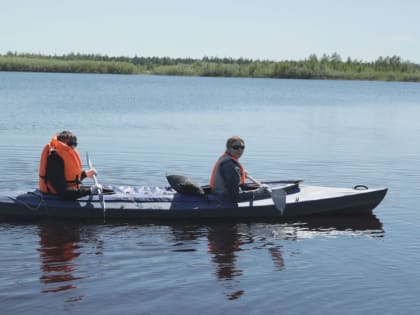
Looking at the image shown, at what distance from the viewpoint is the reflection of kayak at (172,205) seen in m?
11.0

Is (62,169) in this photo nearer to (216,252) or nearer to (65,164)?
(65,164)

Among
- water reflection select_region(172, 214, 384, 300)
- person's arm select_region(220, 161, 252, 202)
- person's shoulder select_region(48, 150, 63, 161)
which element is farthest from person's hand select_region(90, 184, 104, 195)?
person's arm select_region(220, 161, 252, 202)

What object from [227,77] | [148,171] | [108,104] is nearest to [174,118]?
[108,104]

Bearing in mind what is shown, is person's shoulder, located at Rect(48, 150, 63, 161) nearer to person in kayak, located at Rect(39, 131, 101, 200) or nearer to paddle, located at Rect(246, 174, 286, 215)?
person in kayak, located at Rect(39, 131, 101, 200)

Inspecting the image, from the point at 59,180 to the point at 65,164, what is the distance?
0.86ft

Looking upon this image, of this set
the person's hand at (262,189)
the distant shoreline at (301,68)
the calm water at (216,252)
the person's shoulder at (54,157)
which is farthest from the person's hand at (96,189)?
the distant shoreline at (301,68)

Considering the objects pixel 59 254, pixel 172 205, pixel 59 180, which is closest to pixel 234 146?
pixel 172 205

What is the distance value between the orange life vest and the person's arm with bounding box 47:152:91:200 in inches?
2.3

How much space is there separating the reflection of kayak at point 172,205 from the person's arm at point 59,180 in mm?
100

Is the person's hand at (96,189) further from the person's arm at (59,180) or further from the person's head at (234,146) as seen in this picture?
the person's head at (234,146)

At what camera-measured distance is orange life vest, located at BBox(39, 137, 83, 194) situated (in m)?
10.9

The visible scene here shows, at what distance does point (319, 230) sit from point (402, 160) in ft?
29.3

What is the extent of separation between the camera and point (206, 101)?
42.9 meters

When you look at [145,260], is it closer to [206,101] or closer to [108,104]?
[108,104]
